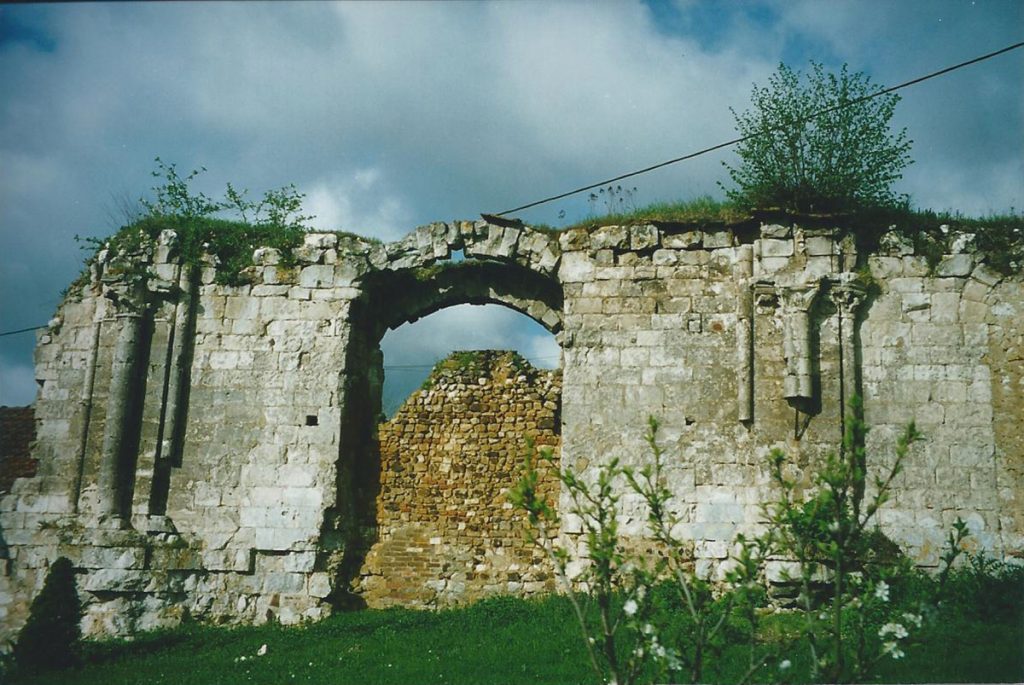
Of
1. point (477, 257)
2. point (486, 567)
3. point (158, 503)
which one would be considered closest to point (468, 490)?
point (486, 567)

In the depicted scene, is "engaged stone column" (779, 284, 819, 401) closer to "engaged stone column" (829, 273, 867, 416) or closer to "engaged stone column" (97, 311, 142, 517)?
"engaged stone column" (829, 273, 867, 416)

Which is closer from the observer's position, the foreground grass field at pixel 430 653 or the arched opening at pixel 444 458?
the foreground grass field at pixel 430 653

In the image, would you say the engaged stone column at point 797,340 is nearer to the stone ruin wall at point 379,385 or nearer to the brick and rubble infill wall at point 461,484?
the stone ruin wall at point 379,385

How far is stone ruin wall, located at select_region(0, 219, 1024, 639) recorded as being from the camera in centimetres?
975

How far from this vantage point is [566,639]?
8.79 m

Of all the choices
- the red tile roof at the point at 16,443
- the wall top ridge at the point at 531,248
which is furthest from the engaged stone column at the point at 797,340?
the red tile roof at the point at 16,443

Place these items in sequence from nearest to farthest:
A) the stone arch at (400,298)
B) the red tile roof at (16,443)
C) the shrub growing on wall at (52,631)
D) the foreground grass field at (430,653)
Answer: the foreground grass field at (430,653), the shrub growing on wall at (52,631), the stone arch at (400,298), the red tile roof at (16,443)

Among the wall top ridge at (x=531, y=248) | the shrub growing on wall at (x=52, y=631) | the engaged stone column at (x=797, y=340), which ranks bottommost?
the shrub growing on wall at (x=52, y=631)

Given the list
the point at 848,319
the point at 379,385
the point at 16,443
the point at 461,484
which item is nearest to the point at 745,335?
the point at 848,319

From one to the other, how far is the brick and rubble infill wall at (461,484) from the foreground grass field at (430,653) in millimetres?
528

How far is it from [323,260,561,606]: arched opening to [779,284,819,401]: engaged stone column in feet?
9.34

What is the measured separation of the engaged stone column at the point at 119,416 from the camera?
10570 mm

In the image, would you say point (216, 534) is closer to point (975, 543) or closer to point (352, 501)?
point (352, 501)

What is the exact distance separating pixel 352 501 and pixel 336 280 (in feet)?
9.27
